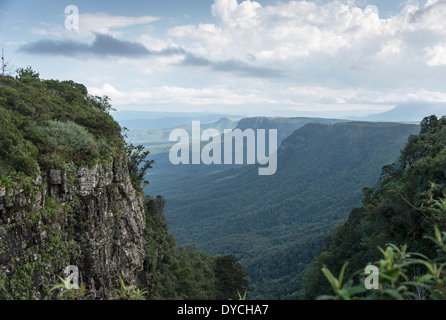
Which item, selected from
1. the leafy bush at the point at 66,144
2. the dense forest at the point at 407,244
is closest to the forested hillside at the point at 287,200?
the dense forest at the point at 407,244

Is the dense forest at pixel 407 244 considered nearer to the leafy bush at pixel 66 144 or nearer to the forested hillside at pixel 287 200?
the leafy bush at pixel 66 144

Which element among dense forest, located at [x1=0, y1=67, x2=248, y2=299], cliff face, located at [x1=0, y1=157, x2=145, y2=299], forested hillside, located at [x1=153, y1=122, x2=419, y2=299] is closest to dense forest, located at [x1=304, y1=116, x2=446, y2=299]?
dense forest, located at [x1=0, y1=67, x2=248, y2=299]

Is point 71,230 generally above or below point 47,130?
below

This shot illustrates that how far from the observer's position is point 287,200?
362ft

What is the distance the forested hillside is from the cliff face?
32.4 meters

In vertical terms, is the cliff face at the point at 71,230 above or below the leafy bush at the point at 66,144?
below

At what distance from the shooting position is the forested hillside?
60625 mm

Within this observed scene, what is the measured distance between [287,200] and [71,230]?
102 meters

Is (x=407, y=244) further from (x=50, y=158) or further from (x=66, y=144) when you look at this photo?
(x=66, y=144)

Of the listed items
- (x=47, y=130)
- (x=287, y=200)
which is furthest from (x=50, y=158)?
(x=287, y=200)

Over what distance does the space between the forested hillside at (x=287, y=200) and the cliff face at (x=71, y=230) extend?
32.4 meters

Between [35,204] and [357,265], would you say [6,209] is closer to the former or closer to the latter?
[35,204]

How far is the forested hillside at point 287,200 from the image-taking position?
60625 mm

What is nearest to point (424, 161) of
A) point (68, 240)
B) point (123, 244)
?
point (123, 244)
